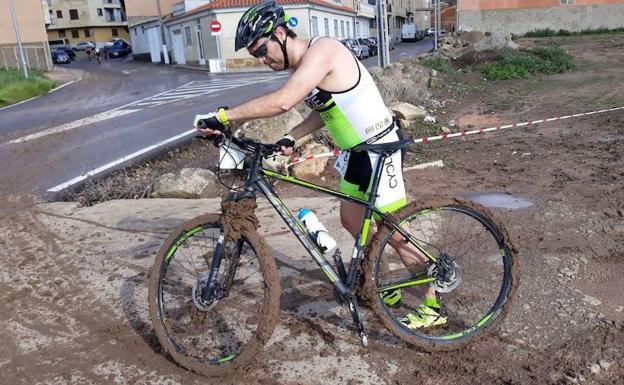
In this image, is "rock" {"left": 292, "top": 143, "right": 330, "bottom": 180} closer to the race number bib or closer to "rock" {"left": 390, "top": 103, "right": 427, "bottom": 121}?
"rock" {"left": 390, "top": 103, "right": 427, "bottom": 121}

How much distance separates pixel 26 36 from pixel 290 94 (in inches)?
1702

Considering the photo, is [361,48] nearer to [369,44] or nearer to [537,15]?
[369,44]

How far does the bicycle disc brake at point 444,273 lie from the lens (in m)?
3.19

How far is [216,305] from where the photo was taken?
325 cm

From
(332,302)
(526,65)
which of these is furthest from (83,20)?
(332,302)

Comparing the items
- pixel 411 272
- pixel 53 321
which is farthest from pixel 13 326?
pixel 411 272

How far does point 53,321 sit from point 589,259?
13.0 feet

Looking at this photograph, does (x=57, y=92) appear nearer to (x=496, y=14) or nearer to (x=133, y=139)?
(x=133, y=139)

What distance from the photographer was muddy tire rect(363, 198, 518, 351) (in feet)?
10.1

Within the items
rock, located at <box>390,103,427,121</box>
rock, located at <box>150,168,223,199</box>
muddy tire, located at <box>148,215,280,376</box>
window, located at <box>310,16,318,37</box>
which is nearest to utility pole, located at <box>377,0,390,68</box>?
rock, located at <box>390,103,427,121</box>

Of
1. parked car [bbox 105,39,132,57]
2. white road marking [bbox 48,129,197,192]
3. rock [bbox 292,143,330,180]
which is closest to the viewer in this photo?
rock [bbox 292,143,330,180]

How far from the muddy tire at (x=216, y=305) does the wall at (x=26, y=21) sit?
1620 inches

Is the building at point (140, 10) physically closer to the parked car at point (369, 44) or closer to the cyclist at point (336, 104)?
the parked car at point (369, 44)

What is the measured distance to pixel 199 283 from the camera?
3.16 meters
